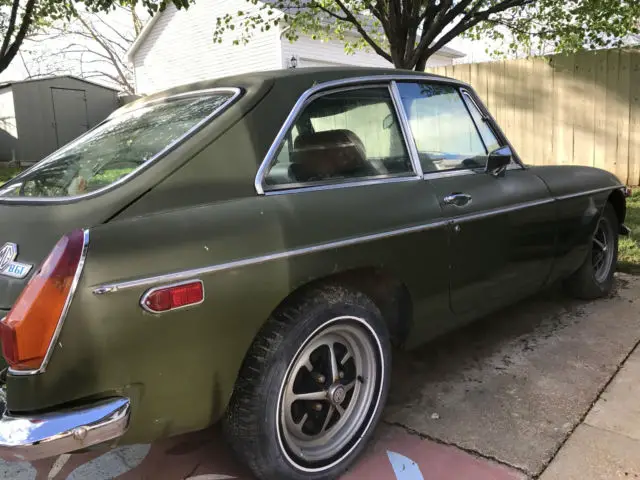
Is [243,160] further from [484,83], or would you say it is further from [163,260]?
[484,83]

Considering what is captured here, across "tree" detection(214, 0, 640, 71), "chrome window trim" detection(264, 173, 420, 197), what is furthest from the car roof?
"tree" detection(214, 0, 640, 71)

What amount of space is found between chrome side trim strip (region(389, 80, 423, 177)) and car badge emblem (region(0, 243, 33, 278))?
1.78 meters

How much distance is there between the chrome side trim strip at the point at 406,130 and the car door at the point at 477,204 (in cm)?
4

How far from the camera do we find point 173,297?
5.60ft

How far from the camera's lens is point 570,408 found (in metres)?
2.75

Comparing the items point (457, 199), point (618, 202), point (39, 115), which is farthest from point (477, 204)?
point (39, 115)

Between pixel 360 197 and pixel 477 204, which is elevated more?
pixel 360 197

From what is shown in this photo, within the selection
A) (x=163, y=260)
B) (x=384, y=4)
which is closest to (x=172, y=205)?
(x=163, y=260)

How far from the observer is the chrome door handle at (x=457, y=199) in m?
2.71

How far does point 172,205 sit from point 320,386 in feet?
3.17

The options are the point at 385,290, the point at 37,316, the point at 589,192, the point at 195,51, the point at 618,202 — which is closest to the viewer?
the point at 37,316

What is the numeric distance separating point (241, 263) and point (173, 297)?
27 cm

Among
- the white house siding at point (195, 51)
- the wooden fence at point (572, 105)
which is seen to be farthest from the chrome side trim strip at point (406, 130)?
the white house siding at point (195, 51)

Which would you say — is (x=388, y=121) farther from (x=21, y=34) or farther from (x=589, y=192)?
(x=21, y=34)
